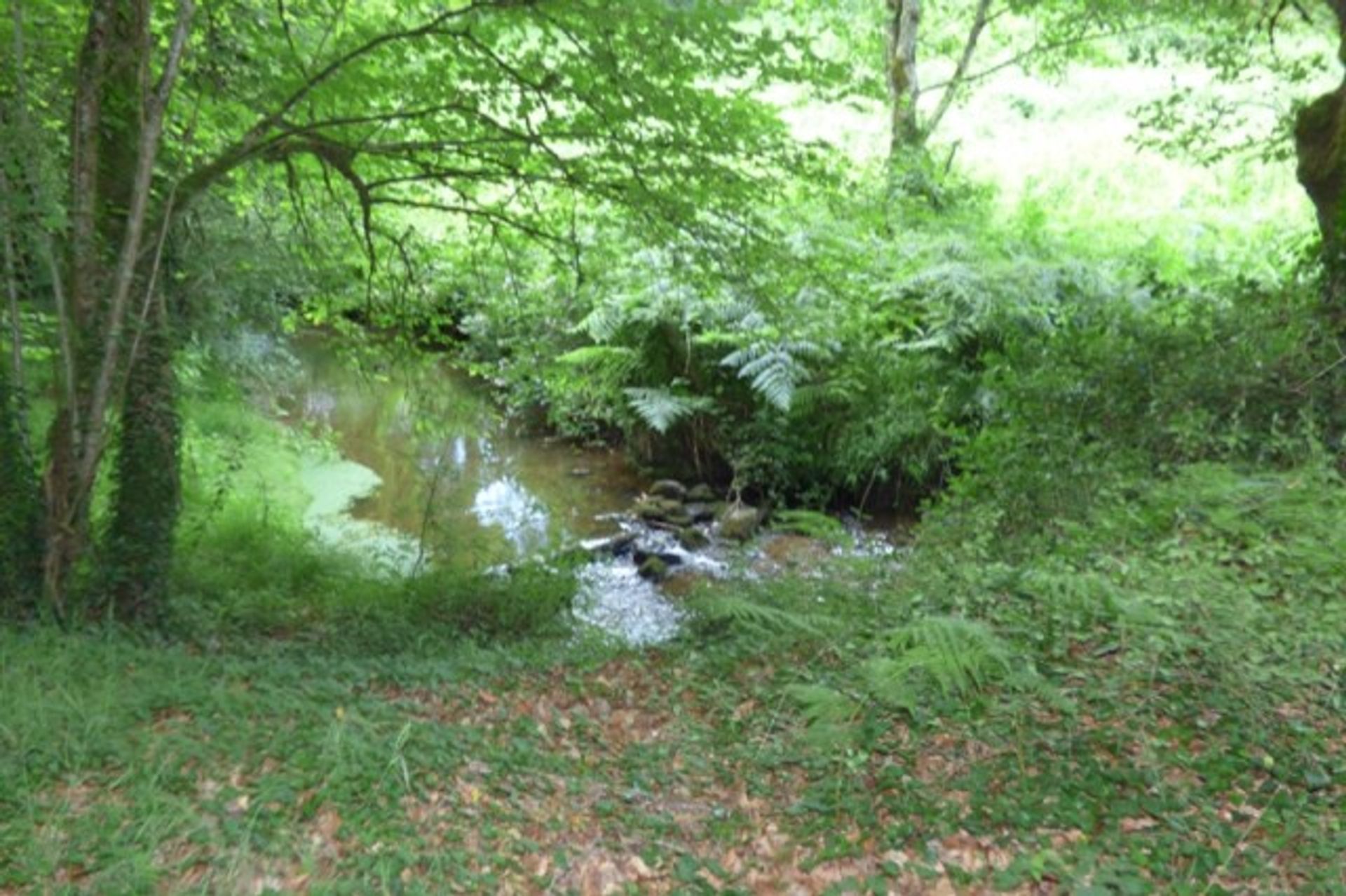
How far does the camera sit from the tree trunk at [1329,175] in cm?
577

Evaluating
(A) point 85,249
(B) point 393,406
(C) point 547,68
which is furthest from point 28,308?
(B) point 393,406

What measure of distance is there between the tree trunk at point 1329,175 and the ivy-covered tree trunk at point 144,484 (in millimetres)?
6978

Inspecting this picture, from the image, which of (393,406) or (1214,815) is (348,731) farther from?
(393,406)

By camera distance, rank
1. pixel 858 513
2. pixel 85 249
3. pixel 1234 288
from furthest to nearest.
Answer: pixel 858 513
pixel 1234 288
pixel 85 249

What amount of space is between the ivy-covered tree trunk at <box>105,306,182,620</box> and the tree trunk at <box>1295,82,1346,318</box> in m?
6.98

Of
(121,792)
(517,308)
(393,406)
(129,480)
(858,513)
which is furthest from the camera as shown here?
(393,406)

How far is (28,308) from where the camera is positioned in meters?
5.07

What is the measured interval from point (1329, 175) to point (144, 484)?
771 cm

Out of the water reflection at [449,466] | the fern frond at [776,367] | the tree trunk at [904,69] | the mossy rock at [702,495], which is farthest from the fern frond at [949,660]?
the tree trunk at [904,69]

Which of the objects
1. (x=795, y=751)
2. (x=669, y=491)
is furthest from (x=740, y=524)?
(x=795, y=751)

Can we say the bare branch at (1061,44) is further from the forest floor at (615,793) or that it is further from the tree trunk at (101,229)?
the tree trunk at (101,229)

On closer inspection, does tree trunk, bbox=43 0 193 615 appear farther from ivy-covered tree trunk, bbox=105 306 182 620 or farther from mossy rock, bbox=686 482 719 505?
mossy rock, bbox=686 482 719 505

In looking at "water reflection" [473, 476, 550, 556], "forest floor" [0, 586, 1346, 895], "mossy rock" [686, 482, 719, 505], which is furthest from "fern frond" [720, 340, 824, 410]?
"forest floor" [0, 586, 1346, 895]

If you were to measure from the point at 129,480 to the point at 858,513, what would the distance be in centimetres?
686
